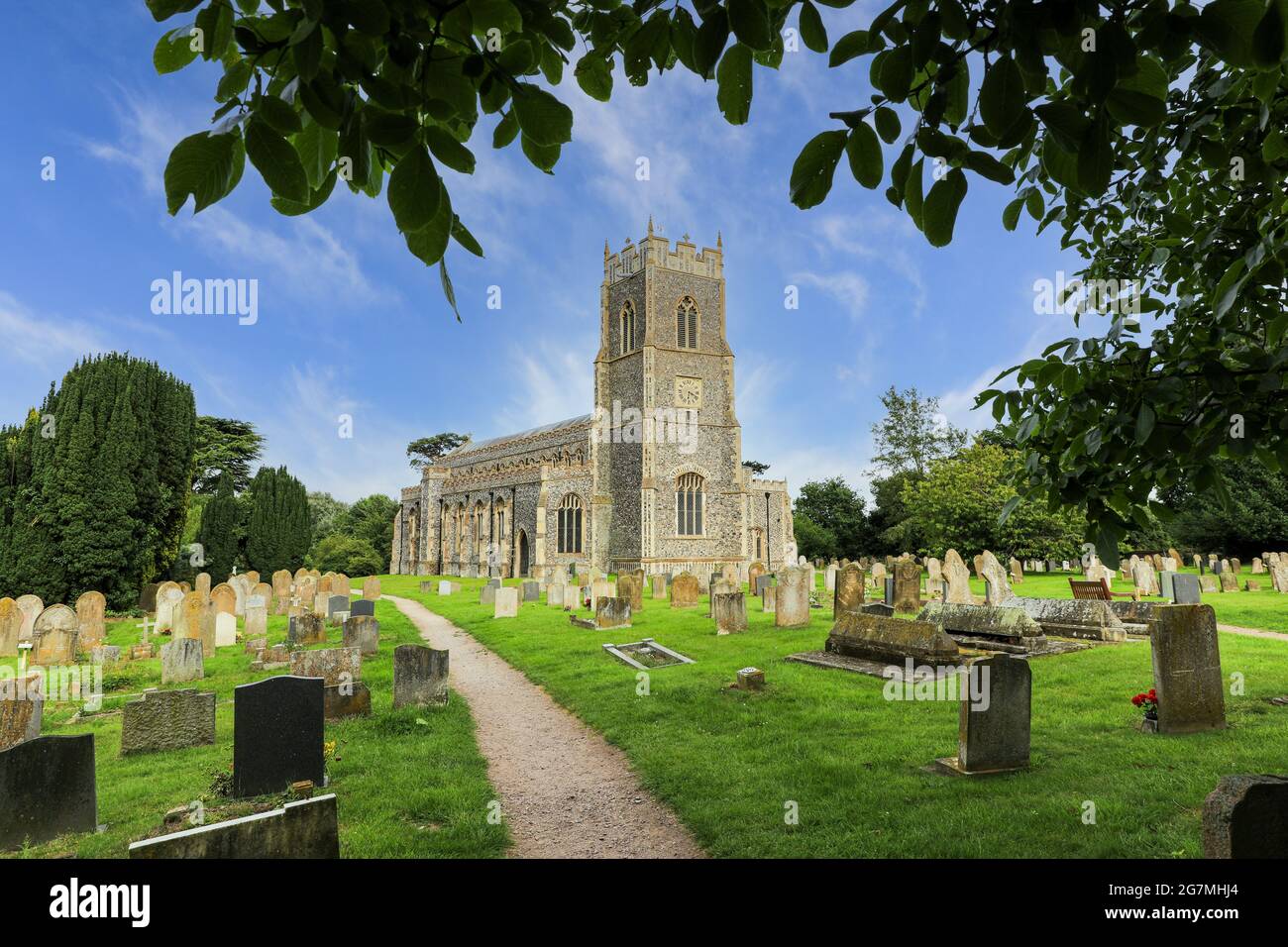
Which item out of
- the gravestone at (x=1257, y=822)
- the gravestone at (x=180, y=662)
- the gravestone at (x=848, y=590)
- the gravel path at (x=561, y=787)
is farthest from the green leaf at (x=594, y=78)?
the gravestone at (x=848, y=590)

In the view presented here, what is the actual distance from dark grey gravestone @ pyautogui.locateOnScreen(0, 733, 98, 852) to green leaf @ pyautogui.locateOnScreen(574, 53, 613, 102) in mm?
5483

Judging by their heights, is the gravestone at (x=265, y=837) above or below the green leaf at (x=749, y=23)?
below

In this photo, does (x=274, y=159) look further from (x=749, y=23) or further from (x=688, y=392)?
(x=688, y=392)

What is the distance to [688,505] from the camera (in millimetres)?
33250

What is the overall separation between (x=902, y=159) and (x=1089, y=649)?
11.2 meters

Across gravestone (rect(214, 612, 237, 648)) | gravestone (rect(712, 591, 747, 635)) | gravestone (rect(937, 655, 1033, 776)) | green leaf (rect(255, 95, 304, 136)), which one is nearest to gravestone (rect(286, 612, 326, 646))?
gravestone (rect(214, 612, 237, 648))

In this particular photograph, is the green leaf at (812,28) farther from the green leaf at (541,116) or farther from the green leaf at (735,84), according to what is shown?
the green leaf at (541,116)

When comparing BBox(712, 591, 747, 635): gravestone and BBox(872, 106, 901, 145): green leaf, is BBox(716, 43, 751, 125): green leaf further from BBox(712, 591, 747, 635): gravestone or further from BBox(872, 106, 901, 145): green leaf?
BBox(712, 591, 747, 635): gravestone

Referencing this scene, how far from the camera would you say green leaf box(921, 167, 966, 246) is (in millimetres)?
1319

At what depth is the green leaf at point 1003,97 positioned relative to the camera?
132cm

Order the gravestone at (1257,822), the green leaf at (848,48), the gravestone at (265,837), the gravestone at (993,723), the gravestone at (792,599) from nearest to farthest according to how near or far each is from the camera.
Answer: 1. the green leaf at (848,48)
2. the gravestone at (265,837)
3. the gravestone at (1257,822)
4. the gravestone at (993,723)
5. the gravestone at (792,599)

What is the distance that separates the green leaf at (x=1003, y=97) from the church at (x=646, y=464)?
3007 cm

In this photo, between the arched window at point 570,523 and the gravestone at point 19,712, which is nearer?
the gravestone at point 19,712
